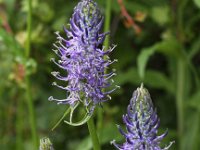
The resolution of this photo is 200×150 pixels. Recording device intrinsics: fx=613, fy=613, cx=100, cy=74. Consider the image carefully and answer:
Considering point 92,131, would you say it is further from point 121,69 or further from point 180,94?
point 121,69

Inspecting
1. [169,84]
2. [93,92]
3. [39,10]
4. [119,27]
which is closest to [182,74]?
[169,84]

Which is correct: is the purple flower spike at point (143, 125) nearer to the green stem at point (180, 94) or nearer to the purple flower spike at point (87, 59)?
the purple flower spike at point (87, 59)

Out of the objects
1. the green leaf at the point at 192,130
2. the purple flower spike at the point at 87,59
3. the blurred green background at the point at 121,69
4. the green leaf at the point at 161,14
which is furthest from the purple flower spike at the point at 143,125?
the green leaf at the point at 161,14

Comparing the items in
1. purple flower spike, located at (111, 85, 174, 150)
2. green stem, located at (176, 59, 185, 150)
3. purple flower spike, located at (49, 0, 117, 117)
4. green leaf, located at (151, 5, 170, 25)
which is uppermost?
green leaf, located at (151, 5, 170, 25)

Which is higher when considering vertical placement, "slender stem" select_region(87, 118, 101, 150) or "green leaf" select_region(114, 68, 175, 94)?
"green leaf" select_region(114, 68, 175, 94)

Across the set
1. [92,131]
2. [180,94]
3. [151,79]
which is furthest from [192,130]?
[92,131]

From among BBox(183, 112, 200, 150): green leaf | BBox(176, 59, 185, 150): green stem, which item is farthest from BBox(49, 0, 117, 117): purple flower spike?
BBox(176, 59, 185, 150): green stem

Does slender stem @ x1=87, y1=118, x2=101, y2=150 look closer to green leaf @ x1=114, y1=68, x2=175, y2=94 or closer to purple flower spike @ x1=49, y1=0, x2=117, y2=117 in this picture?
purple flower spike @ x1=49, y1=0, x2=117, y2=117

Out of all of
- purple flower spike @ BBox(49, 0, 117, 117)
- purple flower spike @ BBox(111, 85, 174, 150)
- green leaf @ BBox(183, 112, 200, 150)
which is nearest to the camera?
purple flower spike @ BBox(111, 85, 174, 150)
